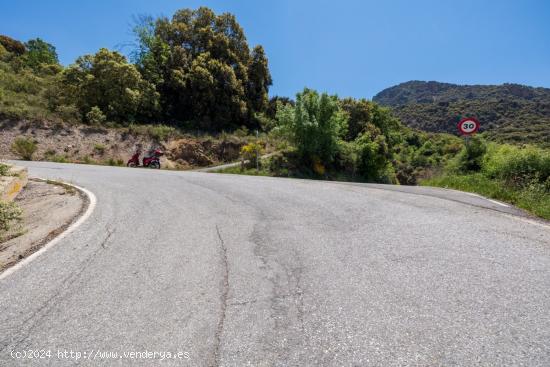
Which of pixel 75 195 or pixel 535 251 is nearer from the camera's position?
pixel 535 251

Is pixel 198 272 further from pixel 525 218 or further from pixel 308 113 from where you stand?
pixel 308 113

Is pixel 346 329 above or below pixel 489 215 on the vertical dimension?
below

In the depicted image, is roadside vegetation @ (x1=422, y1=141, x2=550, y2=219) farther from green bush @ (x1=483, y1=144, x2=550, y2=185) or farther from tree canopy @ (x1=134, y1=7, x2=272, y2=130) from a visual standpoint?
tree canopy @ (x1=134, y1=7, x2=272, y2=130)

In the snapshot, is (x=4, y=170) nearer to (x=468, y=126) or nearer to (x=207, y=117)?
(x=468, y=126)

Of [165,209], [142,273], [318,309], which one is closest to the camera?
[318,309]

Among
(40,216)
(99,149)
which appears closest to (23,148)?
(99,149)

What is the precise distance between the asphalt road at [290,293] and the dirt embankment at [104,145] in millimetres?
19891

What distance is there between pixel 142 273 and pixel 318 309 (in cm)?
221

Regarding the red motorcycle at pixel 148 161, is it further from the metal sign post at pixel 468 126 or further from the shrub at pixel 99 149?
the metal sign post at pixel 468 126

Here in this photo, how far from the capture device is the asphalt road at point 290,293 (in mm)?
2354

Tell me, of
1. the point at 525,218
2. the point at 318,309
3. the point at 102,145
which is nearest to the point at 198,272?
the point at 318,309

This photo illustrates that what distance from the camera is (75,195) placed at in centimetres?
788

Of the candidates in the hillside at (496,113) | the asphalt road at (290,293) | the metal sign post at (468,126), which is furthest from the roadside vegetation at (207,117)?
the hillside at (496,113)

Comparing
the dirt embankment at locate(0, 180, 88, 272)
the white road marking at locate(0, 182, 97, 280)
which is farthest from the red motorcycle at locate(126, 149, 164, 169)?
the white road marking at locate(0, 182, 97, 280)
